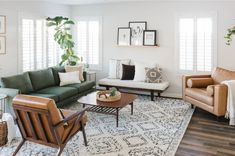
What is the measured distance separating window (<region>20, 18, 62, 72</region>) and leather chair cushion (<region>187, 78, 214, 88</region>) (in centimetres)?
385

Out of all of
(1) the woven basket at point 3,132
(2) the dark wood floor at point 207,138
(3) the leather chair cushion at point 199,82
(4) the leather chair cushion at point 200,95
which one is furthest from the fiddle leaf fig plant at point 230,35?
(1) the woven basket at point 3,132

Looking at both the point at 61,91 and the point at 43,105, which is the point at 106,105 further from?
the point at 43,105

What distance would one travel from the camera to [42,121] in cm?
304

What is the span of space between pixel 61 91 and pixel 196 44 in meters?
3.55

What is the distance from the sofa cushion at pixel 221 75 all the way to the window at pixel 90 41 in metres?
3.35

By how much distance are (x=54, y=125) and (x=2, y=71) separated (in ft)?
10.7

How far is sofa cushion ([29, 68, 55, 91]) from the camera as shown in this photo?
544 cm

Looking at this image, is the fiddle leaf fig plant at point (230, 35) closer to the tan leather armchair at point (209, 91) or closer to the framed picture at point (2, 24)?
the tan leather armchair at point (209, 91)

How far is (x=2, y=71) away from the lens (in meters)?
5.59

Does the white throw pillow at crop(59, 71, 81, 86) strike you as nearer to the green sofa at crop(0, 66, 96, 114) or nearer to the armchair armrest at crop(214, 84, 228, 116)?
the green sofa at crop(0, 66, 96, 114)

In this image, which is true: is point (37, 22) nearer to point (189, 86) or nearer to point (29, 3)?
point (29, 3)

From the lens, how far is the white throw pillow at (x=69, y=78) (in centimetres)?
602

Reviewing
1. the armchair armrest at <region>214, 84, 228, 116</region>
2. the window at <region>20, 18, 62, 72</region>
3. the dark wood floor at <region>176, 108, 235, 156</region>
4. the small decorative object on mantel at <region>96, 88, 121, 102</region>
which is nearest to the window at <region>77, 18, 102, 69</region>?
the window at <region>20, 18, 62, 72</region>

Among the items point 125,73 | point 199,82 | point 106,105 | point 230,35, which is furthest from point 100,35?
point 230,35
